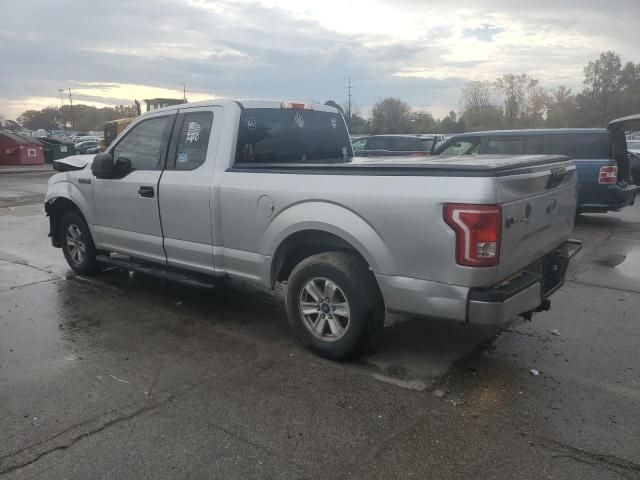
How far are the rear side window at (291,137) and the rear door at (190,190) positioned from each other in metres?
0.27

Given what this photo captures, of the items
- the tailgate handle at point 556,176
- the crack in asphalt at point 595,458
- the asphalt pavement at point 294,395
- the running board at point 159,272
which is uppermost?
the tailgate handle at point 556,176

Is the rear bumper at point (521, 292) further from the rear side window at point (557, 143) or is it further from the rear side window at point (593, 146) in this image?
the rear side window at point (593, 146)

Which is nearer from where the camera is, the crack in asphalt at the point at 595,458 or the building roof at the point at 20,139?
the crack in asphalt at the point at 595,458

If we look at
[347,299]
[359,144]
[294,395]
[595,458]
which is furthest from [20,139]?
[595,458]

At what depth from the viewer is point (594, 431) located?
3.00m

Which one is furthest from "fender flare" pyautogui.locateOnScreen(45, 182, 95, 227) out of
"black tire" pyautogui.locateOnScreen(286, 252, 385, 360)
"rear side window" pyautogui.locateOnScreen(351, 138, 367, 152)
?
"rear side window" pyautogui.locateOnScreen(351, 138, 367, 152)

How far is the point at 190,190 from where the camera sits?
4602mm

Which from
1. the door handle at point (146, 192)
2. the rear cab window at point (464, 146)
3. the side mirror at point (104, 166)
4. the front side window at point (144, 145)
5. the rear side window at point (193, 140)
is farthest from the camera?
the rear cab window at point (464, 146)

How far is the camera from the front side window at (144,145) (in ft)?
16.6

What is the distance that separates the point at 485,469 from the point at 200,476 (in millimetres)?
1426

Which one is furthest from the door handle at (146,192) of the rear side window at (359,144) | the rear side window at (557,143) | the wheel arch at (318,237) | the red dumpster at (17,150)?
the red dumpster at (17,150)

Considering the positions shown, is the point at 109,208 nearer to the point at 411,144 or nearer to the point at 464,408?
the point at 464,408

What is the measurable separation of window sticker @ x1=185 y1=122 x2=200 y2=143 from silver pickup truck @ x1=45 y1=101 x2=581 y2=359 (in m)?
0.02

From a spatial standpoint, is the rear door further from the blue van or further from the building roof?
the building roof
